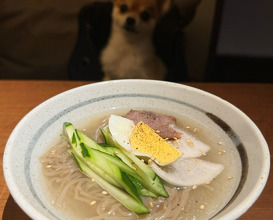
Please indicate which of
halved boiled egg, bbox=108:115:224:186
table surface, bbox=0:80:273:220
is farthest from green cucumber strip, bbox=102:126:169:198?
table surface, bbox=0:80:273:220

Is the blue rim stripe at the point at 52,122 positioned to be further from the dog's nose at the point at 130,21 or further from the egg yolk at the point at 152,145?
the dog's nose at the point at 130,21

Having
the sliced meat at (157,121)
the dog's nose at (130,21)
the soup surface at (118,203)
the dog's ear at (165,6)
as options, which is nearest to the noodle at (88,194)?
the soup surface at (118,203)

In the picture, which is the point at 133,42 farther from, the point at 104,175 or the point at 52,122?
the point at 104,175

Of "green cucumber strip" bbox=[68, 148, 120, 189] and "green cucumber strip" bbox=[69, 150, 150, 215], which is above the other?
"green cucumber strip" bbox=[68, 148, 120, 189]

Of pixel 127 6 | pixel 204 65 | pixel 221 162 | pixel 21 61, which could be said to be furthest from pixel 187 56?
pixel 221 162

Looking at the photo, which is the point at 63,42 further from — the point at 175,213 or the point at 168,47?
the point at 175,213

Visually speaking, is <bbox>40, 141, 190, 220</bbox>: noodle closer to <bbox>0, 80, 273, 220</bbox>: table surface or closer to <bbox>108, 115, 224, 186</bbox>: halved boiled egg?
<bbox>108, 115, 224, 186</bbox>: halved boiled egg
